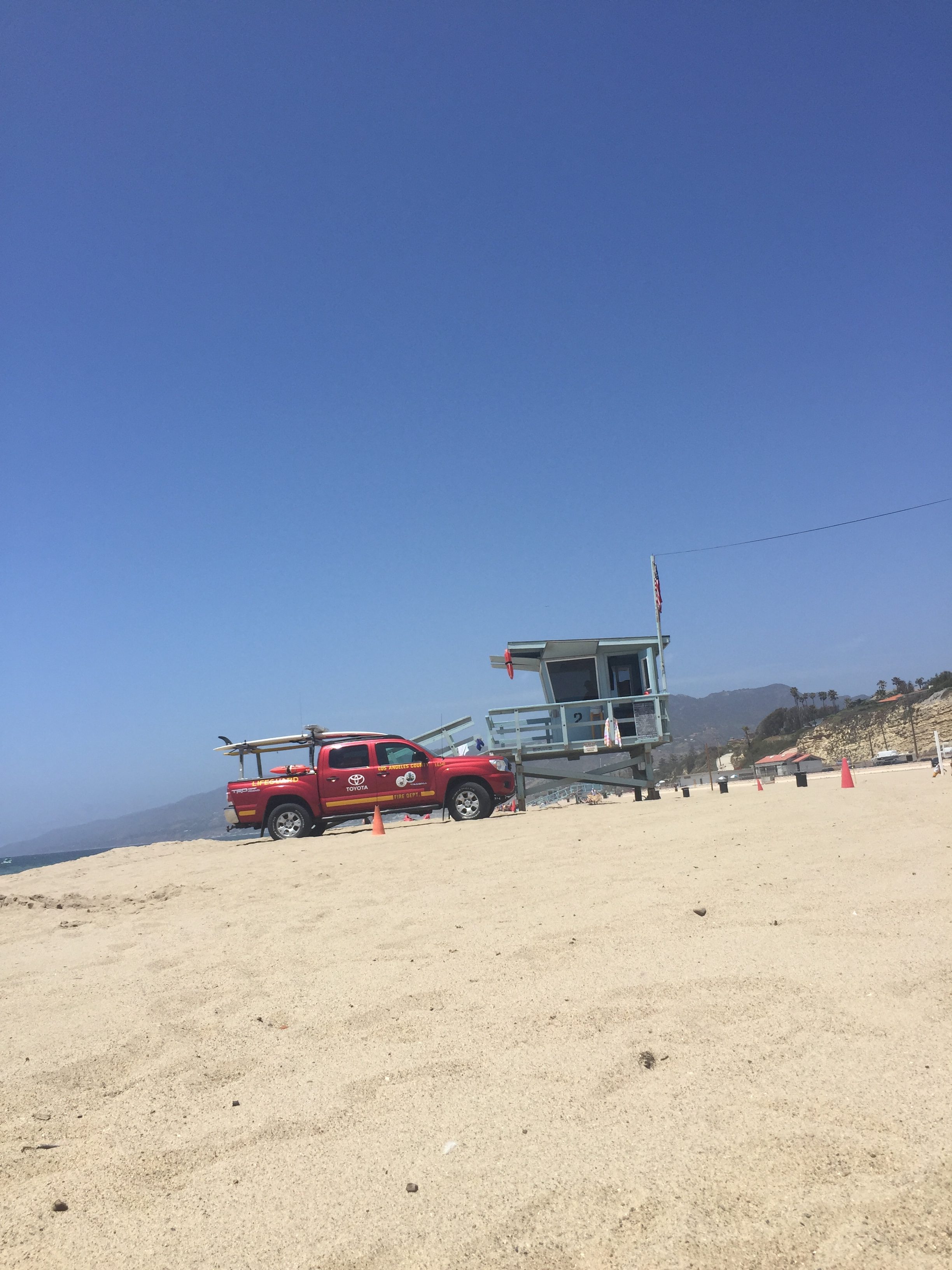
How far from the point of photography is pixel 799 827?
8.05 meters

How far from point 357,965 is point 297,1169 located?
208 cm

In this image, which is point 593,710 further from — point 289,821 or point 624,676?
point 289,821

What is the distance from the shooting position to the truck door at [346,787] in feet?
48.0

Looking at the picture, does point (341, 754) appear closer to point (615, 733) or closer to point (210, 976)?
point (615, 733)

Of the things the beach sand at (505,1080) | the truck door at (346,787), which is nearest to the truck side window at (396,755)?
the truck door at (346,787)

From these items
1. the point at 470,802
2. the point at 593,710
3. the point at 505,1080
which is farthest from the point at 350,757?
the point at 505,1080

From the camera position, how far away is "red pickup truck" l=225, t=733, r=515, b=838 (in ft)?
47.5

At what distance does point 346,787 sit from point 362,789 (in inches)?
12.4

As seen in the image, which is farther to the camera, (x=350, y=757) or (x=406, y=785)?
(x=350, y=757)

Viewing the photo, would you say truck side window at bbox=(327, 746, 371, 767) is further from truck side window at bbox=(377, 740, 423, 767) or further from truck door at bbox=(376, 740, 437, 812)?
truck door at bbox=(376, 740, 437, 812)

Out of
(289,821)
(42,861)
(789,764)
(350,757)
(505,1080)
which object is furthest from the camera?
(42,861)

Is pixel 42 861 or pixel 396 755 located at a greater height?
pixel 396 755

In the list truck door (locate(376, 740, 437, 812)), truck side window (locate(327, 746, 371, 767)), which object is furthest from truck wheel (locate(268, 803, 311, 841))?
truck door (locate(376, 740, 437, 812))

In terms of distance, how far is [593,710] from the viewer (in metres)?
19.7
